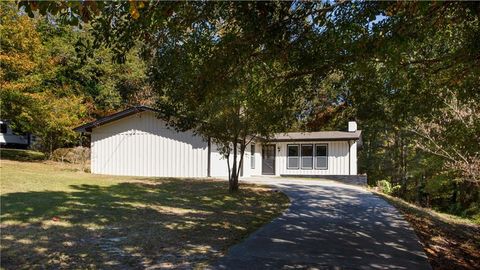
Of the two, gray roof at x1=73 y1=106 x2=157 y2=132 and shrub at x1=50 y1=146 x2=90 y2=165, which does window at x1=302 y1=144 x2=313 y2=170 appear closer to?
gray roof at x1=73 y1=106 x2=157 y2=132

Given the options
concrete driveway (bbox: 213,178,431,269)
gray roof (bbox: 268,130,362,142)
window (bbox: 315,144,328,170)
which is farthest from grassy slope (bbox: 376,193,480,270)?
window (bbox: 315,144,328,170)

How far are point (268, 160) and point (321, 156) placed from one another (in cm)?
377

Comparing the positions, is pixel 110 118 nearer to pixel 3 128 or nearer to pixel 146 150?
pixel 146 150

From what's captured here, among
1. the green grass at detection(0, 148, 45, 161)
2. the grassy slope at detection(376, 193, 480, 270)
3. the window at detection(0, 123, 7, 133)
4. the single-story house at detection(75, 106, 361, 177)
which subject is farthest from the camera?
the window at detection(0, 123, 7, 133)

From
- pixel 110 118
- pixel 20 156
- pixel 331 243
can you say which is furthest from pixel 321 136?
pixel 331 243

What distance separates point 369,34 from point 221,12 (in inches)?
75.2

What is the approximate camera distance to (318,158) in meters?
28.9

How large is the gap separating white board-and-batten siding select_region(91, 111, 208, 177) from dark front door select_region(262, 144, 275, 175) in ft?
29.3

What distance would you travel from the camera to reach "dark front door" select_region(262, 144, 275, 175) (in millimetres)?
29984

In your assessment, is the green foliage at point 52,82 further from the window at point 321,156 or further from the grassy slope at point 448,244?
the window at point 321,156

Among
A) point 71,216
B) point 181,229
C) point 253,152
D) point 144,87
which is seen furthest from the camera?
point 144,87

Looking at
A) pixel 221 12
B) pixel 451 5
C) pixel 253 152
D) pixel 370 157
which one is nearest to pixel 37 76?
pixel 253 152

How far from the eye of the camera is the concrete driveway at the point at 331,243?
600 centimetres

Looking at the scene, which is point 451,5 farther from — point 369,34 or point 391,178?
point 391,178
